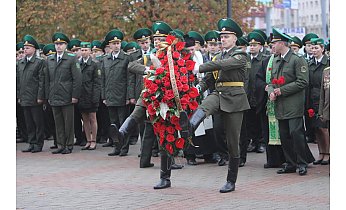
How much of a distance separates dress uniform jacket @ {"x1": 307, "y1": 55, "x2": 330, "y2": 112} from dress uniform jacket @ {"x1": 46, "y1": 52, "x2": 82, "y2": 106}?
15.4 feet

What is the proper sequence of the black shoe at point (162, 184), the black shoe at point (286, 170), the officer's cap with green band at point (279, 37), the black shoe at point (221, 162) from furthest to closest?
the black shoe at point (221, 162) → the black shoe at point (286, 170) → the officer's cap with green band at point (279, 37) → the black shoe at point (162, 184)

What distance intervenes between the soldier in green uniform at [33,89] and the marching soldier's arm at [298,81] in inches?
234

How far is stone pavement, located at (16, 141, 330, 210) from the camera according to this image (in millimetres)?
8602

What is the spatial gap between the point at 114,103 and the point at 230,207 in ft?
21.4

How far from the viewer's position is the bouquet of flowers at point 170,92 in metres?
8.98

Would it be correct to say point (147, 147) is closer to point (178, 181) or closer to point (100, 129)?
point (178, 181)

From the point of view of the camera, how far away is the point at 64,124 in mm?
14781

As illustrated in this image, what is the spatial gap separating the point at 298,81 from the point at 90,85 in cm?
606

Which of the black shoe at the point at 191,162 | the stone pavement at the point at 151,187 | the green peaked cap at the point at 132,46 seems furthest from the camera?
the green peaked cap at the point at 132,46

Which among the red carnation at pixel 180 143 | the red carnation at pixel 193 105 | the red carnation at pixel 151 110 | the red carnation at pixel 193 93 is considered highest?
the red carnation at pixel 193 93

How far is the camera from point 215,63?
9016 mm

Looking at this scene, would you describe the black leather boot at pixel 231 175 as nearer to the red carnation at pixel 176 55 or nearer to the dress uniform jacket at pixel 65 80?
the red carnation at pixel 176 55

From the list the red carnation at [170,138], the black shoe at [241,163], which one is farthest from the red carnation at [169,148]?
the black shoe at [241,163]
